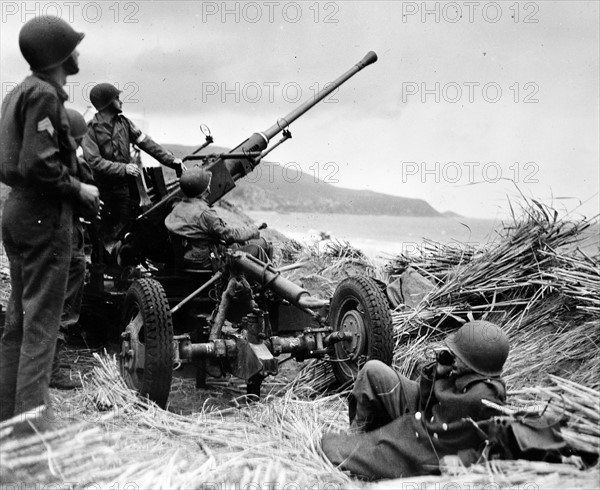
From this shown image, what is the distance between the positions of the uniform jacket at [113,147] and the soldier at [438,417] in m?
3.94

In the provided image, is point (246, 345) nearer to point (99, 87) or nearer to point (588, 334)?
point (588, 334)

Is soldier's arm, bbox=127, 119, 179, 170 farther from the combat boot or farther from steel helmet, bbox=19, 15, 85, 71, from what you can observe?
steel helmet, bbox=19, 15, 85, 71

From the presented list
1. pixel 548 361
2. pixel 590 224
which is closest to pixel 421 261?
pixel 590 224

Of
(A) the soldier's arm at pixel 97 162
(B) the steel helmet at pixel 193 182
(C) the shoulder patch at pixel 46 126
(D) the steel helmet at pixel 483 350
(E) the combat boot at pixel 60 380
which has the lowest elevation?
(E) the combat boot at pixel 60 380

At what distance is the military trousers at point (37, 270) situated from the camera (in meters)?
4.03

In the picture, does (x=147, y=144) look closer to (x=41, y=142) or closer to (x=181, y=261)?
(x=181, y=261)

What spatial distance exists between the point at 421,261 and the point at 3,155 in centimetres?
520

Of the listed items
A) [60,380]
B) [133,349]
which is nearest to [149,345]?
[133,349]

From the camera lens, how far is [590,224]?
6.49m

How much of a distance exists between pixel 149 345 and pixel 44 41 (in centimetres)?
203

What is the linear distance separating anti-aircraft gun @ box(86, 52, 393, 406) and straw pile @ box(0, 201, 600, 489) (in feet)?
0.92

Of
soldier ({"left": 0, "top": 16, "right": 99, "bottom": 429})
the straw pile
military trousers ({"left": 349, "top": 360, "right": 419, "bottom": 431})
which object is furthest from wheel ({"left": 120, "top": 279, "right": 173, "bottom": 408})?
military trousers ({"left": 349, "top": 360, "right": 419, "bottom": 431})

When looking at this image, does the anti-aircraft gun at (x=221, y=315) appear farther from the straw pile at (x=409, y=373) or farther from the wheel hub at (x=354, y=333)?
the straw pile at (x=409, y=373)

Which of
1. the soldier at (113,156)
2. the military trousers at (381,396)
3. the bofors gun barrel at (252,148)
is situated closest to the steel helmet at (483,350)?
the military trousers at (381,396)
